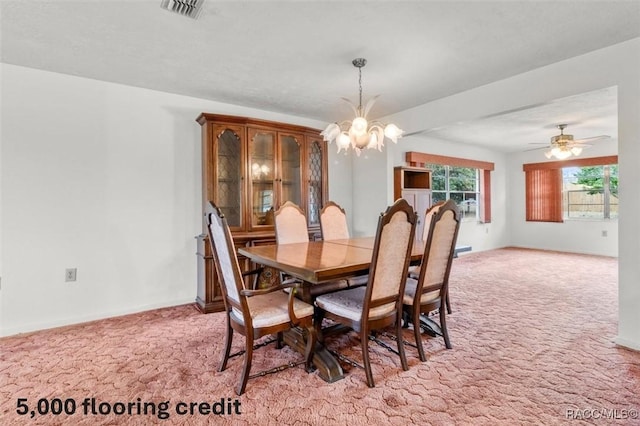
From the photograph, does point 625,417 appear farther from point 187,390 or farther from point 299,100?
point 299,100

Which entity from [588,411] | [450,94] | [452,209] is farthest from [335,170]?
[588,411]

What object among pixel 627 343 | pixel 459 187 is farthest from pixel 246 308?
pixel 459 187

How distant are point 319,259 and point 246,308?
561 mm

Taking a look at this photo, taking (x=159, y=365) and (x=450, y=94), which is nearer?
(x=159, y=365)

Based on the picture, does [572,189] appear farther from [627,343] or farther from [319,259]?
[319,259]

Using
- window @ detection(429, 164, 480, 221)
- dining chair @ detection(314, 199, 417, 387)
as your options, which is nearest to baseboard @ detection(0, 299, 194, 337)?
dining chair @ detection(314, 199, 417, 387)

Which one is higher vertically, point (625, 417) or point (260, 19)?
point (260, 19)

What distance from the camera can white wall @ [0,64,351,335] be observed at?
2754 millimetres

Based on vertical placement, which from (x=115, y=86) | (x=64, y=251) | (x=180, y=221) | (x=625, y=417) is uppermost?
(x=115, y=86)

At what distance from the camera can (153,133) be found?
11.0ft

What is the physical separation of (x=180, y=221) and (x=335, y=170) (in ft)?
7.54

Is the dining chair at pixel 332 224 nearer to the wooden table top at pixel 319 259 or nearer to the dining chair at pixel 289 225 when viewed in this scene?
the dining chair at pixel 289 225

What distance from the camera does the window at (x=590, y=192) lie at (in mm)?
6254

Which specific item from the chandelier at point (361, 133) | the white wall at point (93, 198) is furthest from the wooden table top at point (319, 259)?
the white wall at point (93, 198)
